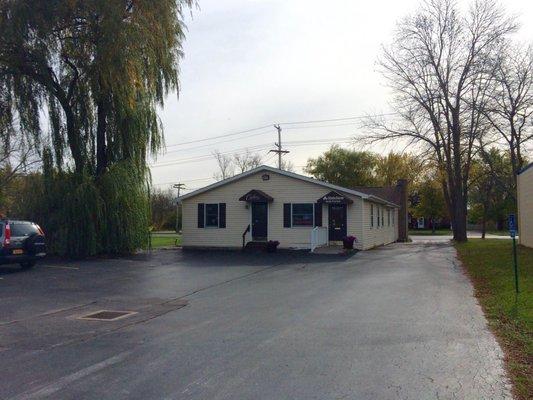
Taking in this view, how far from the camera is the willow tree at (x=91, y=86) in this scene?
72.0 feet

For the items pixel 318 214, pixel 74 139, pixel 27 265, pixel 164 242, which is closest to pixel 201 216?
pixel 318 214

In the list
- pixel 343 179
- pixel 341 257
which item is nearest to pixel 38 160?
pixel 341 257

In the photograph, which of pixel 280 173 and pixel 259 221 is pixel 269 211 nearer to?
pixel 259 221

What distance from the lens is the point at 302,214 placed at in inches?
1134

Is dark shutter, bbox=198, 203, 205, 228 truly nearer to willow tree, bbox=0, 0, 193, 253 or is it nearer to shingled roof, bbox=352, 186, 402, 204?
willow tree, bbox=0, 0, 193, 253

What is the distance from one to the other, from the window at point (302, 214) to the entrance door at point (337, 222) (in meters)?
0.94

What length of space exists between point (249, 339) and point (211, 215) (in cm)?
2237

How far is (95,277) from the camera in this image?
55.2 ft

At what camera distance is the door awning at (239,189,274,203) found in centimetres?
2892

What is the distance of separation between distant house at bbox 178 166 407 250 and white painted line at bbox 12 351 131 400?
65.7ft

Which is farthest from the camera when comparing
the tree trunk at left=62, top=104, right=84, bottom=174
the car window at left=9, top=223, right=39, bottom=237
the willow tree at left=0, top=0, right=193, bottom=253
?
the tree trunk at left=62, top=104, right=84, bottom=174

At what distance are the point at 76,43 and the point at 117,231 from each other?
7.62 metres

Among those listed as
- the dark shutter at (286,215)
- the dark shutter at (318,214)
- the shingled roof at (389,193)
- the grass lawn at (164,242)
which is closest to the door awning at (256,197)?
the dark shutter at (286,215)

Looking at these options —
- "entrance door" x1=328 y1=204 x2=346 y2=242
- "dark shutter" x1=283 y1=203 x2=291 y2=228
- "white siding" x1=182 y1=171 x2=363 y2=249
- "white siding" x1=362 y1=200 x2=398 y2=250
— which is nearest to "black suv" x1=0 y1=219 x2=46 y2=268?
"white siding" x1=182 y1=171 x2=363 y2=249
